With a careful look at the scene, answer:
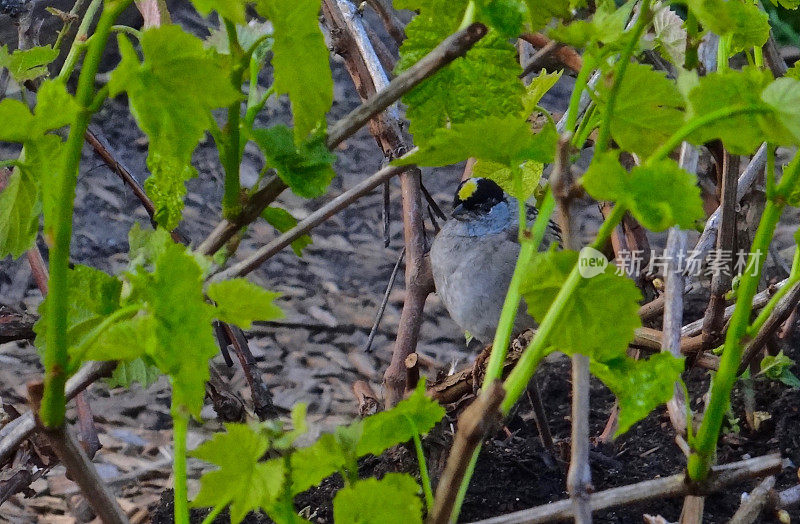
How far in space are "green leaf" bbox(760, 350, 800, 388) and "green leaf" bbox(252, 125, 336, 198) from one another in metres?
1.15

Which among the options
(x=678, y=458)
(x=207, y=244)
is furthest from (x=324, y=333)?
(x=207, y=244)

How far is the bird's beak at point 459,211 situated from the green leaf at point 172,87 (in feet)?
5.07

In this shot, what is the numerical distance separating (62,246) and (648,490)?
17.8 inches

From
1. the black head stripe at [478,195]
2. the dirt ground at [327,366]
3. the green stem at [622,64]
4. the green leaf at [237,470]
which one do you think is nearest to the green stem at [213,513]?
the green leaf at [237,470]

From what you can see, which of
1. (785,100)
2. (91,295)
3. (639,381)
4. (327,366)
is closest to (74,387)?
(91,295)

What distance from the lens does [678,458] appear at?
151cm

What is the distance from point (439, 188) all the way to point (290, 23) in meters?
2.55

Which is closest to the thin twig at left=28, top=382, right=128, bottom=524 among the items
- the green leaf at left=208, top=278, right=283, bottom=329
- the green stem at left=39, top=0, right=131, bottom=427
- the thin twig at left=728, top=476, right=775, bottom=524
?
the green stem at left=39, top=0, right=131, bottom=427

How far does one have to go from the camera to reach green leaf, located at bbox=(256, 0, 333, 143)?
0.55 meters

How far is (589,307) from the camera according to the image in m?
0.54

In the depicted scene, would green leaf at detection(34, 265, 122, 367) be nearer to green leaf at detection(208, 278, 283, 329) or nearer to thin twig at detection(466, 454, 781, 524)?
green leaf at detection(208, 278, 283, 329)

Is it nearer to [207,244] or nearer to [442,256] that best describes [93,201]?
[442,256]

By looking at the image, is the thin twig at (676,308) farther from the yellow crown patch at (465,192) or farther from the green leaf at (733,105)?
the yellow crown patch at (465,192)

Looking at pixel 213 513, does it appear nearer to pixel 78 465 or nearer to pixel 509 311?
pixel 78 465
